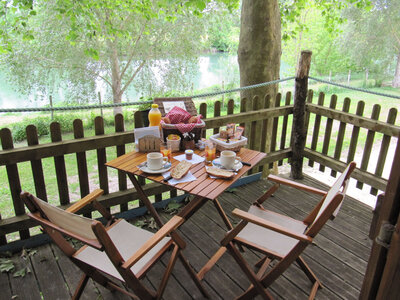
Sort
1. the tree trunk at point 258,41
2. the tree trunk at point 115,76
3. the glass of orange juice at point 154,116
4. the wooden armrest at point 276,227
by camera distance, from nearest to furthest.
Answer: the wooden armrest at point 276,227, the glass of orange juice at point 154,116, the tree trunk at point 258,41, the tree trunk at point 115,76

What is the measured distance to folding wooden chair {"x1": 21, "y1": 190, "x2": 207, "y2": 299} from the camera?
1.67 metres

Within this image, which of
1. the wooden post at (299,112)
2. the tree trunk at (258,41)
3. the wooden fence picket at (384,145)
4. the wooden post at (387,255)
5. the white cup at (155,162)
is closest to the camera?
the wooden post at (387,255)

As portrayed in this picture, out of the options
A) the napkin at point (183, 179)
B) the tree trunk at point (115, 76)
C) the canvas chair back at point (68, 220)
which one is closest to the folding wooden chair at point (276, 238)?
the napkin at point (183, 179)

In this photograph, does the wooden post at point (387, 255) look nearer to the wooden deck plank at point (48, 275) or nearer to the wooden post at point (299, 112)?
the wooden deck plank at point (48, 275)

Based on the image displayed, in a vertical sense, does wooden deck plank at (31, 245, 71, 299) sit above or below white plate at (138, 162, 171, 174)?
below

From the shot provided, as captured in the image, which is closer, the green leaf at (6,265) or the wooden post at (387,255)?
the wooden post at (387,255)

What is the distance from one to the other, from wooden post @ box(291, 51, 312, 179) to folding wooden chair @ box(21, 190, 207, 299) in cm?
256

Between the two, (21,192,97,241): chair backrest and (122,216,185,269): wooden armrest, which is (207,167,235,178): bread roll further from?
(21,192,97,241): chair backrest

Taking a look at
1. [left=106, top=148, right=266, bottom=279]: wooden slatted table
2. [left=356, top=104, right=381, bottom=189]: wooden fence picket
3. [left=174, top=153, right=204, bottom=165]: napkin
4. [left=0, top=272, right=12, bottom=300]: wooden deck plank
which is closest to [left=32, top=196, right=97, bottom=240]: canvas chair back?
[left=106, top=148, right=266, bottom=279]: wooden slatted table

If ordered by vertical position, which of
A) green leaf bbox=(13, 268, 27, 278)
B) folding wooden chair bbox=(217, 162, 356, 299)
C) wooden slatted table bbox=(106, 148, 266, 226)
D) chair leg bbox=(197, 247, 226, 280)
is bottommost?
green leaf bbox=(13, 268, 27, 278)

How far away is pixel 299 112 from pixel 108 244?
3167mm

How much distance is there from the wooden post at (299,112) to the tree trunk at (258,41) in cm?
79

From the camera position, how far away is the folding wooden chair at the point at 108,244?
167 cm

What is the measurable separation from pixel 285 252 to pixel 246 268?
0.28 metres
